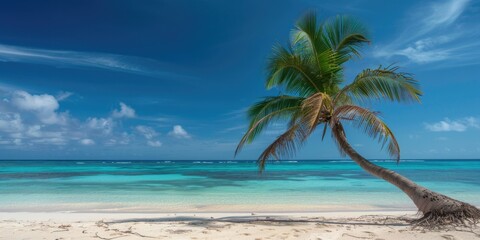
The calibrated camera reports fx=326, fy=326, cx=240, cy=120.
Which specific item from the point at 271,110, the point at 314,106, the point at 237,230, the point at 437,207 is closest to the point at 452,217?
the point at 437,207

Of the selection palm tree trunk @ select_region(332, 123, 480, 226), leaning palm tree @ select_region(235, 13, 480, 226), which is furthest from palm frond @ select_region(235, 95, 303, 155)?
palm tree trunk @ select_region(332, 123, 480, 226)

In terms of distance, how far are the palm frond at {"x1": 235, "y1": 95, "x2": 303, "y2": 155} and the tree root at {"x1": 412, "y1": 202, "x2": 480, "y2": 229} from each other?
3.35 meters

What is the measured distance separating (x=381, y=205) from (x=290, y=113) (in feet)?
19.8

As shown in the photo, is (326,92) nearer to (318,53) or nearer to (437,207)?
(318,53)

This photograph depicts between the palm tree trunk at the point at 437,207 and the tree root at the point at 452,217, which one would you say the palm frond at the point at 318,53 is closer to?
the palm tree trunk at the point at 437,207

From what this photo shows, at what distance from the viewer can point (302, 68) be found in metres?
7.43

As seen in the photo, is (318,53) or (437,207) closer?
(437,207)

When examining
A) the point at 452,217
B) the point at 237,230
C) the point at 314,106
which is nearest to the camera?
the point at 452,217

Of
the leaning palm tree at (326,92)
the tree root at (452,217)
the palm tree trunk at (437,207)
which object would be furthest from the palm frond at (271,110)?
the tree root at (452,217)

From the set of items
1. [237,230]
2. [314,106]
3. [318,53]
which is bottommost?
[237,230]

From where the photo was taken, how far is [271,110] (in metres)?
7.90

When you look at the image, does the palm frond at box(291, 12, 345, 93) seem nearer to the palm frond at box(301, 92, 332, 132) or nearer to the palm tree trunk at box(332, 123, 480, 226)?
the palm frond at box(301, 92, 332, 132)

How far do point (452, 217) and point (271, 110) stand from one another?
415 cm

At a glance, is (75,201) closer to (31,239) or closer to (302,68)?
(31,239)
